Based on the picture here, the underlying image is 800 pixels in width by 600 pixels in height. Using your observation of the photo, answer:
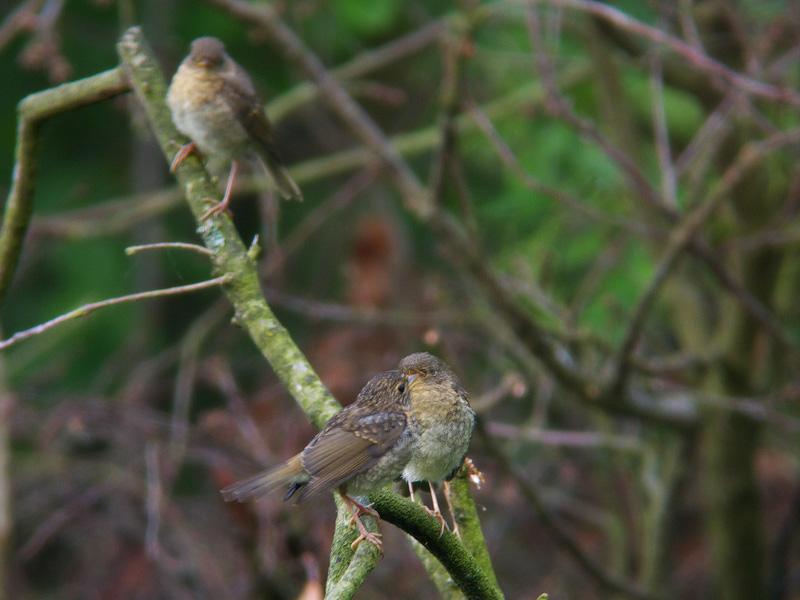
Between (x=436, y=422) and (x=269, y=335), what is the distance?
1.41ft

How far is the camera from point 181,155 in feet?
9.79

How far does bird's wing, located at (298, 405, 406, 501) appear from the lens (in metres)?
2.38

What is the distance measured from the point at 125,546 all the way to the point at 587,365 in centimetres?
326

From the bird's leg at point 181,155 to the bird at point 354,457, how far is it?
81 centimetres

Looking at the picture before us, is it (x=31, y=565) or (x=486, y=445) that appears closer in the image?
(x=486, y=445)

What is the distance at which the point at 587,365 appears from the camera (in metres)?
6.18

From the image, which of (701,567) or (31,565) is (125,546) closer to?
(31,565)

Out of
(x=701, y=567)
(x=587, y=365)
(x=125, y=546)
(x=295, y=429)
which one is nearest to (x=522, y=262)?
(x=587, y=365)

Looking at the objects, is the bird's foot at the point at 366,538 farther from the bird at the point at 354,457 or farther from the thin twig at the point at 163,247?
the thin twig at the point at 163,247

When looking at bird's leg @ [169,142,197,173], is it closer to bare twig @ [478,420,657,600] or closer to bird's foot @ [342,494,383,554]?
bird's foot @ [342,494,383,554]

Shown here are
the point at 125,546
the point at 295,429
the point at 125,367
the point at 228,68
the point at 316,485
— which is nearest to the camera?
the point at 316,485

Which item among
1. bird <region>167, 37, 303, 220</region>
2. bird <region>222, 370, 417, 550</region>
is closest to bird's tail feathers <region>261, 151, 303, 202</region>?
bird <region>167, 37, 303, 220</region>

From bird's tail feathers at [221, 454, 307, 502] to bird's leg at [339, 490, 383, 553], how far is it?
178mm

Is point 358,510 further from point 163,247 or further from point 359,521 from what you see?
point 163,247
